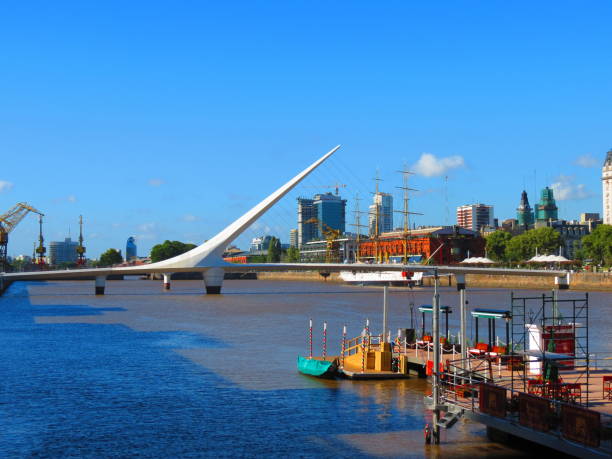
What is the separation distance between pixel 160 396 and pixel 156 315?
104 ft

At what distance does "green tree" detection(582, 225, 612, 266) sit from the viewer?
343 ft

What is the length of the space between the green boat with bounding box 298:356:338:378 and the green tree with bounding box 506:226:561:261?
352 ft

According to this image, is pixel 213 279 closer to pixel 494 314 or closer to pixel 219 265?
pixel 219 265

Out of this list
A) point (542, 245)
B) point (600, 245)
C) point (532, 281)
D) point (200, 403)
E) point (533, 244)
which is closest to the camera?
point (200, 403)

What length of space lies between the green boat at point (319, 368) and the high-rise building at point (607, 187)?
168395 mm

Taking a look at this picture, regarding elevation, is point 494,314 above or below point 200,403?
above

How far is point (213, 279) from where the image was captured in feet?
265

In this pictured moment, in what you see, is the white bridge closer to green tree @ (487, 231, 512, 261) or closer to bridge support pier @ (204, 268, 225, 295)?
bridge support pier @ (204, 268, 225, 295)

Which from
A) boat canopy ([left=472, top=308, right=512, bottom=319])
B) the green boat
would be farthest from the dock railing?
the green boat

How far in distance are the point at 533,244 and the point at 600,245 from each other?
19.3 m

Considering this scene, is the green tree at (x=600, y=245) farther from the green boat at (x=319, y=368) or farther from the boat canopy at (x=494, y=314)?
the boat canopy at (x=494, y=314)

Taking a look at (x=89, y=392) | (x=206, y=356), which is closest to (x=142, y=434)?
(x=89, y=392)

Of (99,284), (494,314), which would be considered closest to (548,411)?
(494,314)

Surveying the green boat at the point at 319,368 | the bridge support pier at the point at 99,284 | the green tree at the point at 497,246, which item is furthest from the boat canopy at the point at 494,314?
the green tree at the point at 497,246
